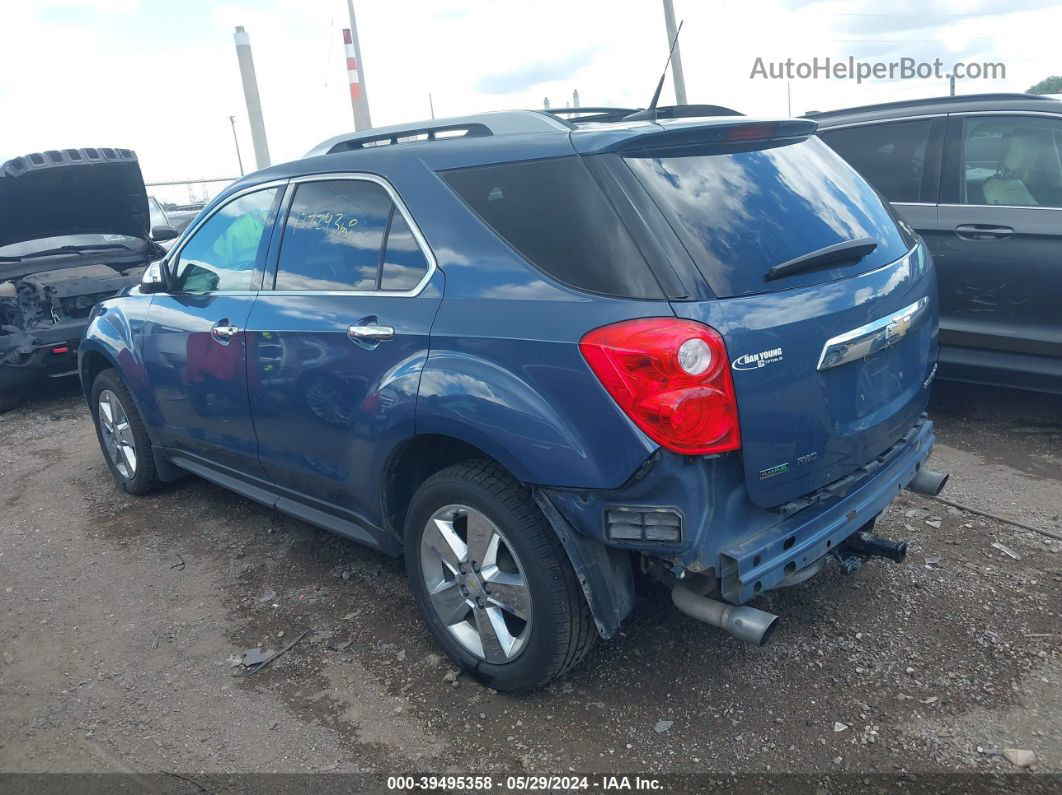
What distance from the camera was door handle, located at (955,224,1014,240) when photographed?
4695 mm

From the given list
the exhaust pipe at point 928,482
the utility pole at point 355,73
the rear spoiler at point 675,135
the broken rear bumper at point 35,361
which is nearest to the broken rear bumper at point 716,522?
the exhaust pipe at point 928,482

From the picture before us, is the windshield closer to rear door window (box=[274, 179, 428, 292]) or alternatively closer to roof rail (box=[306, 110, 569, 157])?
roof rail (box=[306, 110, 569, 157])

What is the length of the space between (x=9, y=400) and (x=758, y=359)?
726cm

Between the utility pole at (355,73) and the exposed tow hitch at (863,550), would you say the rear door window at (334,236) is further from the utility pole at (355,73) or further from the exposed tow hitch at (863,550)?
the utility pole at (355,73)

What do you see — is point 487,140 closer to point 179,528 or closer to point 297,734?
point 297,734

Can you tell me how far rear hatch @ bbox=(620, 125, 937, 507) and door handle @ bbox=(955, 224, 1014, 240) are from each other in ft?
6.92

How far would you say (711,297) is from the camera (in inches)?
94.0

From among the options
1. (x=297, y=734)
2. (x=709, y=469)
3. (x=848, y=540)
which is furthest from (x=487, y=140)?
(x=297, y=734)

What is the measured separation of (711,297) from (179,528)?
3405 millimetres

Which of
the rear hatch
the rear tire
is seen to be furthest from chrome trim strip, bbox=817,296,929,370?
the rear tire

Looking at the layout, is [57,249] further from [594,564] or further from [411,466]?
[594,564]

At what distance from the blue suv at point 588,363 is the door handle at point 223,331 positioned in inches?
5.9

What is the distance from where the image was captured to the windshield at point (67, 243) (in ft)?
24.2

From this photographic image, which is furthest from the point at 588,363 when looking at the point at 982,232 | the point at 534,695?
the point at 982,232
